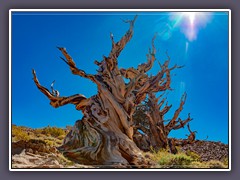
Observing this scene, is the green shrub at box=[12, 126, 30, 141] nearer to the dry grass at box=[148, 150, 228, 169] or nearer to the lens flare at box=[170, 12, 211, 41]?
the dry grass at box=[148, 150, 228, 169]

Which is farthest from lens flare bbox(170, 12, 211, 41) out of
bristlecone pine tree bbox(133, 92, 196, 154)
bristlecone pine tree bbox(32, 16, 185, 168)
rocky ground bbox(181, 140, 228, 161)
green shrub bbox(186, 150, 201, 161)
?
green shrub bbox(186, 150, 201, 161)

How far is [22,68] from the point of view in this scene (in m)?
5.61

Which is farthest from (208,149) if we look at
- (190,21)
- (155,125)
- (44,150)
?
(44,150)

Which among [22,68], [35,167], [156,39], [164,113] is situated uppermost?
[156,39]

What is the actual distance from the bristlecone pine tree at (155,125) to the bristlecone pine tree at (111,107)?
0.20 m

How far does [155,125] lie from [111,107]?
915mm

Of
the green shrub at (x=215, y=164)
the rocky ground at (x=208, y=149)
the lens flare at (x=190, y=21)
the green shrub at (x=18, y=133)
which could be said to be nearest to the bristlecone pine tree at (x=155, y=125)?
the rocky ground at (x=208, y=149)

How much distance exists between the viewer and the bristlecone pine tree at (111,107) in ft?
19.2

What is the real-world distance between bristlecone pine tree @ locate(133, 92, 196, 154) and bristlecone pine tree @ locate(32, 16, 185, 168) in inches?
8.0

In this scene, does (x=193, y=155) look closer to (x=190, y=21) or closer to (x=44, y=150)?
(x=190, y=21)

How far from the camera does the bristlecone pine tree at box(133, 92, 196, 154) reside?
6.17 meters

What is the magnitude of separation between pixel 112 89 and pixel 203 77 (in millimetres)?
1279
